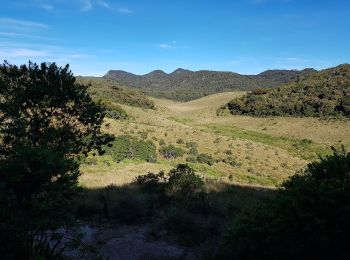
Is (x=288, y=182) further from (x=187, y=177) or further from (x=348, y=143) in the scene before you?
(x=348, y=143)

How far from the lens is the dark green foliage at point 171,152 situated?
132ft

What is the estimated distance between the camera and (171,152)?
134ft

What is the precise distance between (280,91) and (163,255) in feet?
267

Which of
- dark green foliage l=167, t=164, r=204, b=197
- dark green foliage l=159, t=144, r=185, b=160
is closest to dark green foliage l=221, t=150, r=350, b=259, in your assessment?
dark green foliage l=167, t=164, r=204, b=197

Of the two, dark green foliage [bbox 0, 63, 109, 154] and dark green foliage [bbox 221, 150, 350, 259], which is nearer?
dark green foliage [bbox 221, 150, 350, 259]

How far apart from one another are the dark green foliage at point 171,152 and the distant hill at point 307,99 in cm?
3780

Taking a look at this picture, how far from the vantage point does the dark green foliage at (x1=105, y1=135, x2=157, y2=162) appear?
121 feet

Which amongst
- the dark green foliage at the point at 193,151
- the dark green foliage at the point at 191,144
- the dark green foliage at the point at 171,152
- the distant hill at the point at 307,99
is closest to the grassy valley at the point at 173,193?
the dark green foliage at the point at 171,152

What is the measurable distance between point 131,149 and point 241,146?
15.2 m

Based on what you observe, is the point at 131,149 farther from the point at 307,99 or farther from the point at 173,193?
the point at 307,99

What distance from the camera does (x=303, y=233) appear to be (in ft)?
28.8

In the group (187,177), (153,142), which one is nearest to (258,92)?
(153,142)

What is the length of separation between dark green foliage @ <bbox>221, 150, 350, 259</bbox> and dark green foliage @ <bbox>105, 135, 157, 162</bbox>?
26.3 meters

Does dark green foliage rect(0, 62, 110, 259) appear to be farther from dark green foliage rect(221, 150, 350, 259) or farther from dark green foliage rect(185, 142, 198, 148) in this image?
dark green foliage rect(185, 142, 198, 148)
